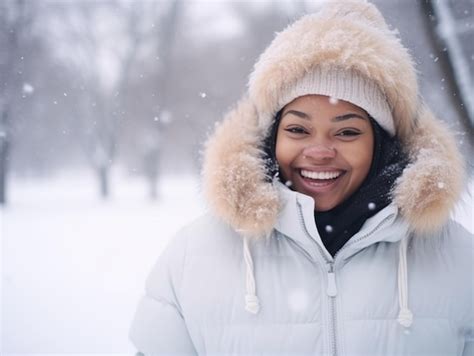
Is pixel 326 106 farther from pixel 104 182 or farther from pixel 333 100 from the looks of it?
pixel 104 182

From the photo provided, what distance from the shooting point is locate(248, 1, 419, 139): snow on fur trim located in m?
1.32

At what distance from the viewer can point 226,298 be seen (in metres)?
1.25

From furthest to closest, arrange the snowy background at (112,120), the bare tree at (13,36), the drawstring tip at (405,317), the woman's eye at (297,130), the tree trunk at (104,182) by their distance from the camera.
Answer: the tree trunk at (104,182) < the bare tree at (13,36) < the snowy background at (112,120) < the woman's eye at (297,130) < the drawstring tip at (405,317)

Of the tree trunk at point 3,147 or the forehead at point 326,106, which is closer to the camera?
the forehead at point 326,106

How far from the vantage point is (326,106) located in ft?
4.23

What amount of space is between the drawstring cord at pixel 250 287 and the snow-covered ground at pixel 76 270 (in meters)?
0.27

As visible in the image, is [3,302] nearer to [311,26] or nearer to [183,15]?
[311,26]

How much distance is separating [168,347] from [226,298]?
254mm

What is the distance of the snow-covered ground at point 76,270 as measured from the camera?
122 inches

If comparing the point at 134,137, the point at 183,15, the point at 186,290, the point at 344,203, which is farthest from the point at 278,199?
the point at 134,137

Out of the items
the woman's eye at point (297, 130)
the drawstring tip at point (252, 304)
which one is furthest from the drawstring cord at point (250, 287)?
the woman's eye at point (297, 130)

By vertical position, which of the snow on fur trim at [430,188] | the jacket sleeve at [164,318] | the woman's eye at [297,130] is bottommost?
the jacket sleeve at [164,318]

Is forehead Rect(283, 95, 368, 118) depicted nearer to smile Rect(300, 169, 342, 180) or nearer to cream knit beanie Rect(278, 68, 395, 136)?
cream knit beanie Rect(278, 68, 395, 136)

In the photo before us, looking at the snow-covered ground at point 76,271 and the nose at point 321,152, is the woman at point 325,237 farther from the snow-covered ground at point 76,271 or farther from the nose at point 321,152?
the snow-covered ground at point 76,271
